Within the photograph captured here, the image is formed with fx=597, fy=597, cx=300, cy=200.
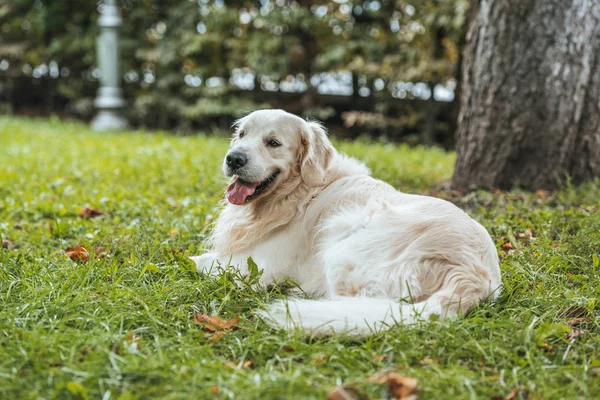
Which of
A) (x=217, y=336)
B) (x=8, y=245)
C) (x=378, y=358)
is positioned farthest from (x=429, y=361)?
(x=8, y=245)

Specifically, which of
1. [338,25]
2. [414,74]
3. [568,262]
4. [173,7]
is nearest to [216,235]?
[568,262]

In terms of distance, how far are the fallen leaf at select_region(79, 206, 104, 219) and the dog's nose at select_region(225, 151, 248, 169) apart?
1.91 meters

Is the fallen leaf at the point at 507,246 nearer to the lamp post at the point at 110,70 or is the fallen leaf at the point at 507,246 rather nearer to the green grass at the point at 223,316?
the green grass at the point at 223,316

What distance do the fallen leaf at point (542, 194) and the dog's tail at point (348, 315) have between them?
8.82 feet

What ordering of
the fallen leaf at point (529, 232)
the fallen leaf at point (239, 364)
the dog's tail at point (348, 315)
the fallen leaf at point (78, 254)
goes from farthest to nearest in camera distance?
the fallen leaf at point (529, 232) → the fallen leaf at point (78, 254) → the dog's tail at point (348, 315) → the fallen leaf at point (239, 364)

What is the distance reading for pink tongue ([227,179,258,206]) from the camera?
10.5 ft

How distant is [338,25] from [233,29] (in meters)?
2.00

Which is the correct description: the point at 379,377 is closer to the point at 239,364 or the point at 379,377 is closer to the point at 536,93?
the point at 239,364

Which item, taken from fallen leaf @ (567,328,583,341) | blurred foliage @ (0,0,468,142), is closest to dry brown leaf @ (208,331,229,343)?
fallen leaf @ (567,328,583,341)

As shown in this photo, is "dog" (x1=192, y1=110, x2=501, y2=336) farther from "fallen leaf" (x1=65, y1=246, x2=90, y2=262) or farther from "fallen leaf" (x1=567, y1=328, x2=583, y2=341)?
"fallen leaf" (x1=65, y1=246, x2=90, y2=262)

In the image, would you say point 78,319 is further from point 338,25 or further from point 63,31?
point 63,31

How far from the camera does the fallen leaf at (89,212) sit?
454 cm

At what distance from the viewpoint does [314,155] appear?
3254 mm

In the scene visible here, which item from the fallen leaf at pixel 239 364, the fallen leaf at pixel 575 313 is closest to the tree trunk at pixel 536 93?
the fallen leaf at pixel 575 313
